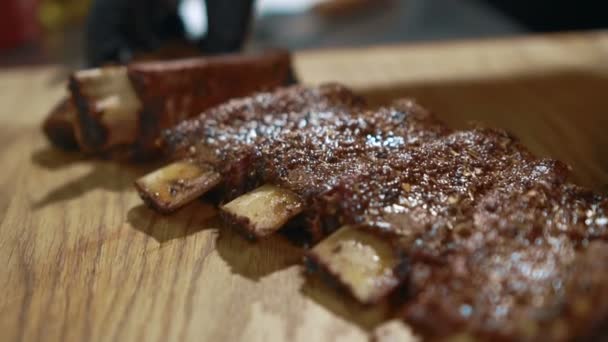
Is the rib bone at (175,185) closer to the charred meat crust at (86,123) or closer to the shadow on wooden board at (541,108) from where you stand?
the charred meat crust at (86,123)

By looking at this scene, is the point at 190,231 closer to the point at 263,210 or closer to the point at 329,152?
the point at 263,210

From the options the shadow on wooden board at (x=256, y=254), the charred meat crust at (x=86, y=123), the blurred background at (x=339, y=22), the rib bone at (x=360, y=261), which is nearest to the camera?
the rib bone at (x=360, y=261)

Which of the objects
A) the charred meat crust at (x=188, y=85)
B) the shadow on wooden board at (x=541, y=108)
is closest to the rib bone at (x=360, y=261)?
the charred meat crust at (x=188, y=85)

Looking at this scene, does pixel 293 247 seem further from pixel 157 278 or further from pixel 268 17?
pixel 268 17

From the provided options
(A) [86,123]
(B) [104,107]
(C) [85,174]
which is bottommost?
(C) [85,174]

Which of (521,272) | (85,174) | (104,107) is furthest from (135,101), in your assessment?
(521,272)
